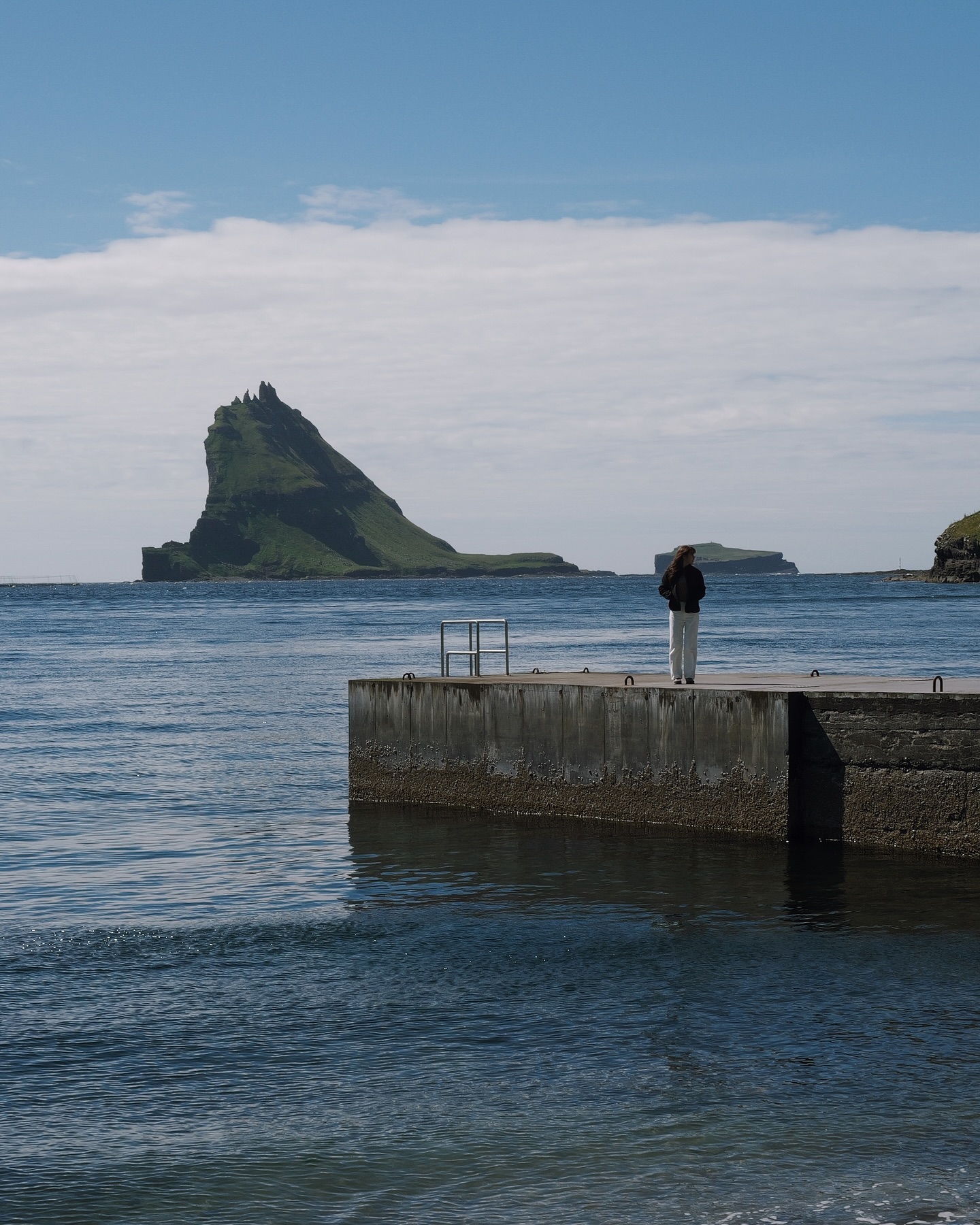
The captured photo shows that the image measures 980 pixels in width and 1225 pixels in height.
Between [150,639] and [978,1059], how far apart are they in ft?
236

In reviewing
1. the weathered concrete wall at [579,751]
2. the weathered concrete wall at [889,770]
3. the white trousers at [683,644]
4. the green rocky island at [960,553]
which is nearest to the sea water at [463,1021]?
the weathered concrete wall at [889,770]

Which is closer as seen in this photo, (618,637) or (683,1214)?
(683,1214)

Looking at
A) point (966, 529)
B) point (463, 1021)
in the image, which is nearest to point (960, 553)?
point (966, 529)

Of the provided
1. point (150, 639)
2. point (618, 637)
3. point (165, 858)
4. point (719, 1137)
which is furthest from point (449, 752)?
point (150, 639)

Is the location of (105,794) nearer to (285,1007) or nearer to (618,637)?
(285,1007)

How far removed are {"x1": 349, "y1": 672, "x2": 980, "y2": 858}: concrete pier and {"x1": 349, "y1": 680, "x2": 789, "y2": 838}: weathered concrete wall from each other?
0.02 metres

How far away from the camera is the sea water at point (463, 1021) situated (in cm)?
736

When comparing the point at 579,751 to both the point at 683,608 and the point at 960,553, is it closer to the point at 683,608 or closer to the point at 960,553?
the point at 683,608

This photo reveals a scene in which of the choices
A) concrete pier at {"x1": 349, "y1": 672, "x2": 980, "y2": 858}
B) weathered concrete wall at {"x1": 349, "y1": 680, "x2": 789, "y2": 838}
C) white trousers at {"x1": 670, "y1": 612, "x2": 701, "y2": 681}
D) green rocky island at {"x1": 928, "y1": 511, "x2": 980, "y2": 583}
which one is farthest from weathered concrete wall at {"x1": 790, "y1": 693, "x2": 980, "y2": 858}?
green rocky island at {"x1": 928, "y1": 511, "x2": 980, "y2": 583}

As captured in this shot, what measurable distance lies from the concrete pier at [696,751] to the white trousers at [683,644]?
1.21 feet

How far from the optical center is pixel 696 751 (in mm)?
16531

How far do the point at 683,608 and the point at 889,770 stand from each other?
3436mm

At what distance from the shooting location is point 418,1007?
1041 centimetres

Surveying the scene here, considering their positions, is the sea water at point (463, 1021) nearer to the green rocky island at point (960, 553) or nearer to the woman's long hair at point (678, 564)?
the woman's long hair at point (678, 564)
